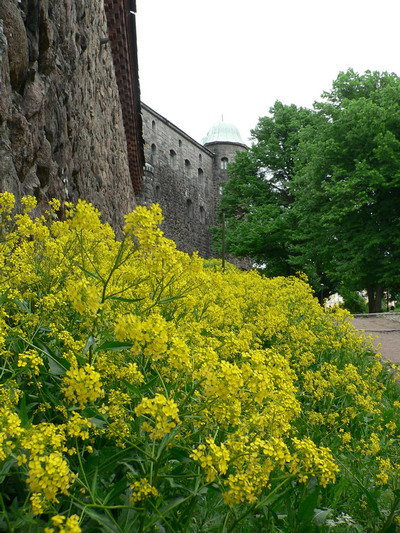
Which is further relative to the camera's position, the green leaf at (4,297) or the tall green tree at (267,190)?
the tall green tree at (267,190)

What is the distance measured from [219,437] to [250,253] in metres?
21.8

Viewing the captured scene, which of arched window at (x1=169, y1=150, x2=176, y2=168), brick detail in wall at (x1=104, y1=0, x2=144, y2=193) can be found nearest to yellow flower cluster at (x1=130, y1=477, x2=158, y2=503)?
brick detail in wall at (x1=104, y1=0, x2=144, y2=193)

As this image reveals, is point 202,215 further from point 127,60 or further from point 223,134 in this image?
point 127,60

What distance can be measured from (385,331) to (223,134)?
1073 inches

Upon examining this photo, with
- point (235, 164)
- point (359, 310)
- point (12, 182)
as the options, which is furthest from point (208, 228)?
point (12, 182)

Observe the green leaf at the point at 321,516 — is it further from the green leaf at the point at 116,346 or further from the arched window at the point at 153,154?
the arched window at the point at 153,154

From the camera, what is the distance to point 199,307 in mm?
3605

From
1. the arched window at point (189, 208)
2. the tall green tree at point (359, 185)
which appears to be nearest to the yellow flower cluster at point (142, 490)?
the tall green tree at point (359, 185)

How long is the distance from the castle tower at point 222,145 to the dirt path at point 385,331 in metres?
21.3

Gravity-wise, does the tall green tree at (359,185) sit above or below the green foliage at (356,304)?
above

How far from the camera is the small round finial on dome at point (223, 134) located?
33406mm

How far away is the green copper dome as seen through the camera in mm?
33438

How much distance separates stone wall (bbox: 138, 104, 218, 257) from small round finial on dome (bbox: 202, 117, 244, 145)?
2187 mm

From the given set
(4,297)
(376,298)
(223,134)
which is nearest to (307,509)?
(4,297)
